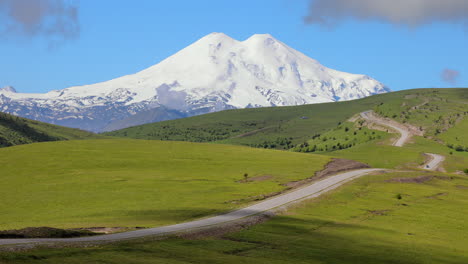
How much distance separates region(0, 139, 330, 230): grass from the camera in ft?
260

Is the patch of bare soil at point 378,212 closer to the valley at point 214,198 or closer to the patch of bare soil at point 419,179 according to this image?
the valley at point 214,198

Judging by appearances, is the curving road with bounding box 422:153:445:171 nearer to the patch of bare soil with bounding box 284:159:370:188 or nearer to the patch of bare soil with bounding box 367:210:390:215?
the patch of bare soil with bounding box 284:159:370:188

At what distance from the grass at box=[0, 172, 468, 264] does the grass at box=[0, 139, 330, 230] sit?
1209 centimetres

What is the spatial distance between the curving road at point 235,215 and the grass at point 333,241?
9.50 feet

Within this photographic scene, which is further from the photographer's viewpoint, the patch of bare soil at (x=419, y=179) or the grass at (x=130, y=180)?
the patch of bare soil at (x=419, y=179)

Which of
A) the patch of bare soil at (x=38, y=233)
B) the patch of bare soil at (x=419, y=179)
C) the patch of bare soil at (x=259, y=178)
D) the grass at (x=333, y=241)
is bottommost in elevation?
the grass at (x=333, y=241)

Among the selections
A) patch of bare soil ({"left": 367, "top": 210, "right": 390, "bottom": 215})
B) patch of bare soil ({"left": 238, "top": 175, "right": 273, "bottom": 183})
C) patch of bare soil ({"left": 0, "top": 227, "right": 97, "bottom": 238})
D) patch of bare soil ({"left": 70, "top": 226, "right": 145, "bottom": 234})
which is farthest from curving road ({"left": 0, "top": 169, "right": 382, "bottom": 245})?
Result: patch of bare soil ({"left": 367, "top": 210, "right": 390, "bottom": 215})

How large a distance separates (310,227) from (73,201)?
39.0 m

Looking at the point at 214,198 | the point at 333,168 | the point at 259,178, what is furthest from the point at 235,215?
the point at 333,168

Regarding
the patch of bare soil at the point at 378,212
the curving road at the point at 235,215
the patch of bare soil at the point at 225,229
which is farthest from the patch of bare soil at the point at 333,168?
the patch of bare soil at the point at 225,229

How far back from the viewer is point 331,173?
135125 millimetres

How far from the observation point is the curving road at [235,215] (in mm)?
53075

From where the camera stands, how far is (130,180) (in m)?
115

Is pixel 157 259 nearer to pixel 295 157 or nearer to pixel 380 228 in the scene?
pixel 380 228
